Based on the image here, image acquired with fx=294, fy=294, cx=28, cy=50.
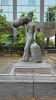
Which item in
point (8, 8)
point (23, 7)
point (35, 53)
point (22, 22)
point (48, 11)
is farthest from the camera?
point (23, 7)

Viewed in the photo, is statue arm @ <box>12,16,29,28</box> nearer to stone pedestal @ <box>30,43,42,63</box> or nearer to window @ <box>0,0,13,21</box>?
stone pedestal @ <box>30,43,42,63</box>

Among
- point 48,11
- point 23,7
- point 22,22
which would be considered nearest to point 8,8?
point 23,7

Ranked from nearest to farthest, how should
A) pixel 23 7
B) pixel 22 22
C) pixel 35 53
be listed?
1. pixel 35 53
2. pixel 22 22
3. pixel 23 7

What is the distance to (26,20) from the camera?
11.5 m

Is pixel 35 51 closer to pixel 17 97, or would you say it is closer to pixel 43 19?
pixel 17 97

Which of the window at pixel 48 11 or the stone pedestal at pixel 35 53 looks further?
the window at pixel 48 11

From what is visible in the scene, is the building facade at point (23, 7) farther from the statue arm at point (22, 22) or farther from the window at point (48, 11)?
the statue arm at point (22, 22)

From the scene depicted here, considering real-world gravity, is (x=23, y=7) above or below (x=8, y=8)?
above

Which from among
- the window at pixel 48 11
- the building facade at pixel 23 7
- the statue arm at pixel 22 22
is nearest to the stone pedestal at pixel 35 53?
the statue arm at pixel 22 22

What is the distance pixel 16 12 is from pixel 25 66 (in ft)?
120

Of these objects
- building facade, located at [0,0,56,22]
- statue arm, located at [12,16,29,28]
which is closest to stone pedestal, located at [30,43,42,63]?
statue arm, located at [12,16,29,28]

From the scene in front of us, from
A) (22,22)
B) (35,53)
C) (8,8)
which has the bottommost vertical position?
(35,53)

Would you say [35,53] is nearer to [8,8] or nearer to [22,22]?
[22,22]

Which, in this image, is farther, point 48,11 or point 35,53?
point 48,11
